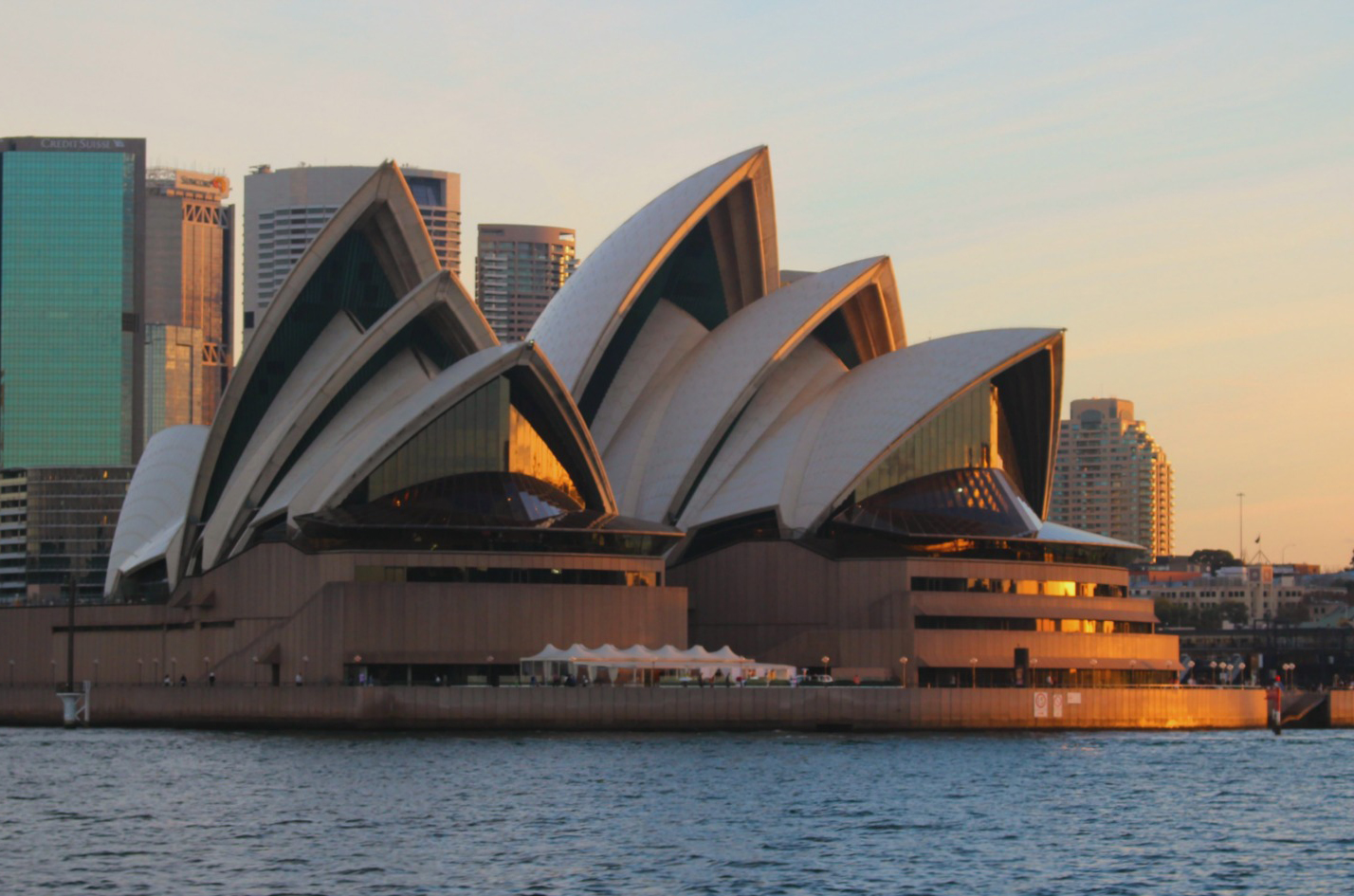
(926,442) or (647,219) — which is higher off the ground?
(647,219)

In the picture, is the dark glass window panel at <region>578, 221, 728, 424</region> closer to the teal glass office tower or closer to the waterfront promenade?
the waterfront promenade

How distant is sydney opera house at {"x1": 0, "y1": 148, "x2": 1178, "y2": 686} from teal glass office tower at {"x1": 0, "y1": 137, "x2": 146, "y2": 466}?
94074mm

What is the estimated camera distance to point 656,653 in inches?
2918

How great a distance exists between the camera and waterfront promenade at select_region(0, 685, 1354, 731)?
2756 inches

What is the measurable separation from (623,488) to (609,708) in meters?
18.1

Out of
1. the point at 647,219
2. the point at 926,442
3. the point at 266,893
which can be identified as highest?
the point at 647,219

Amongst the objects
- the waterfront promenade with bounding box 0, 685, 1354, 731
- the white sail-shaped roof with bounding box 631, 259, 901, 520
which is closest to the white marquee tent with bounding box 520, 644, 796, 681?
the waterfront promenade with bounding box 0, 685, 1354, 731

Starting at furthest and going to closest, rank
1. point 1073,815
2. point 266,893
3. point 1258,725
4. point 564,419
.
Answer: point 1258,725 → point 564,419 → point 1073,815 → point 266,893

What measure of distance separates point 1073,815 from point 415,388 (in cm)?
3903

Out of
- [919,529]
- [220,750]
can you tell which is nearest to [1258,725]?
[919,529]

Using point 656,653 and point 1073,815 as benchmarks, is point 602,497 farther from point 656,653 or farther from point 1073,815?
point 1073,815

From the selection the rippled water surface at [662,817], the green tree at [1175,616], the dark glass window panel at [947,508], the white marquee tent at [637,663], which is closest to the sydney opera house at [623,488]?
the dark glass window panel at [947,508]

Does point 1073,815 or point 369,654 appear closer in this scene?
point 1073,815

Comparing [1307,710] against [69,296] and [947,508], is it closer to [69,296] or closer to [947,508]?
[947,508]
